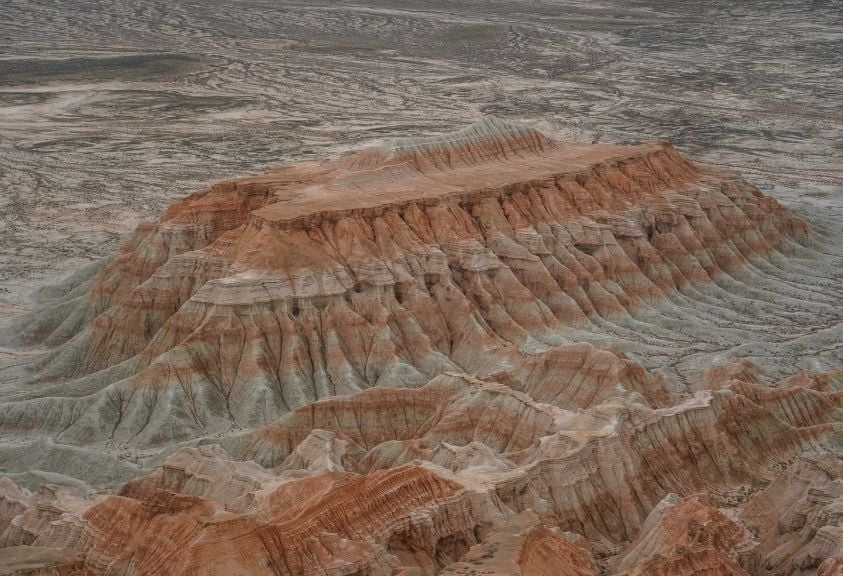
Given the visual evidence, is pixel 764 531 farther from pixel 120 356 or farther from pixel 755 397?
pixel 120 356

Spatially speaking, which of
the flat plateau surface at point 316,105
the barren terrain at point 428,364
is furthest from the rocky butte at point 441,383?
the flat plateau surface at point 316,105

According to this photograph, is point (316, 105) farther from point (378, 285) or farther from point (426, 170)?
point (378, 285)

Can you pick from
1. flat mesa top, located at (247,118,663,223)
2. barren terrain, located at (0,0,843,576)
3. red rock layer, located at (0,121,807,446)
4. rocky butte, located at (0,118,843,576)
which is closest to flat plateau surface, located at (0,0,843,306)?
barren terrain, located at (0,0,843,576)

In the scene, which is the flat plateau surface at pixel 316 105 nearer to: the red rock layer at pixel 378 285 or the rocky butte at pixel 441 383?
the red rock layer at pixel 378 285

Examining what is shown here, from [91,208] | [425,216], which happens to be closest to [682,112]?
[91,208]

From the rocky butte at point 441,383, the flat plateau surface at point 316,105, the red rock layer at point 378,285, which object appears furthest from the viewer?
the flat plateau surface at point 316,105
